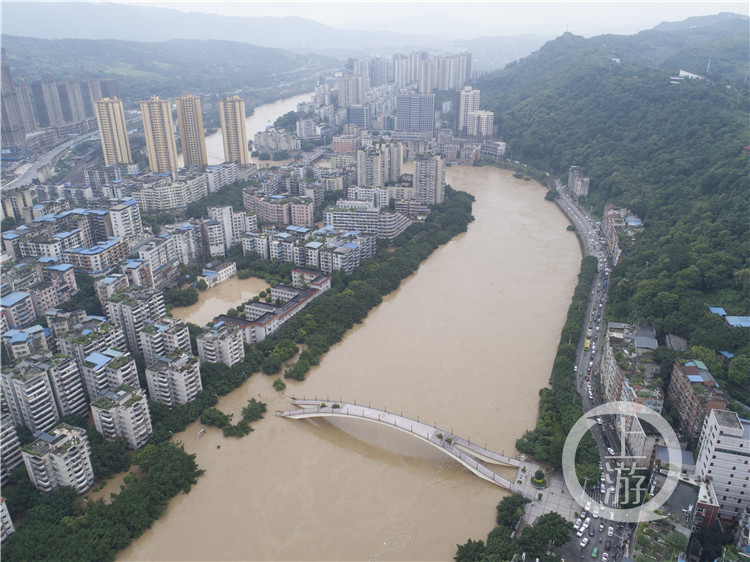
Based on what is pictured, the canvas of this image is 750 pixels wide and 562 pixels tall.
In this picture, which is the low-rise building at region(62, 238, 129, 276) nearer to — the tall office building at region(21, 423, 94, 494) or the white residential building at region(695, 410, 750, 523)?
the tall office building at region(21, 423, 94, 494)

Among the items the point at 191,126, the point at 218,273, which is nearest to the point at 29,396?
the point at 218,273

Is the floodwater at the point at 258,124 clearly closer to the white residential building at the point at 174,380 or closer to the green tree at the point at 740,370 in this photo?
the white residential building at the point at 174,380

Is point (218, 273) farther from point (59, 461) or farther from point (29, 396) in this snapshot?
point (59, 461)

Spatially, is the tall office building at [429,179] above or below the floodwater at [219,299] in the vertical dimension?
above

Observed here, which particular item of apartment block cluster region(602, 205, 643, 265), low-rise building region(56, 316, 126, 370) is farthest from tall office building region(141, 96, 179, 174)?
apartment block cluster region(602, 205, 643, 265)

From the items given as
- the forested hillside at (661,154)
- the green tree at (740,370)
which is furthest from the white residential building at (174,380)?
the green tree at (740,370)

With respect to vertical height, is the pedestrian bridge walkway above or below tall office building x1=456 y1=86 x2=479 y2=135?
below
